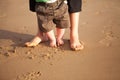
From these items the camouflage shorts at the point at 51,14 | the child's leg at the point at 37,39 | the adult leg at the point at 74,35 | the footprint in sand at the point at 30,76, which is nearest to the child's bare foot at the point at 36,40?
the child's leg at the point at 37,39

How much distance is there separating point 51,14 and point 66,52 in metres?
0.30

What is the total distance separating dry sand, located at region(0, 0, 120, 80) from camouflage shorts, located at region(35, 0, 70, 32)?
17cm

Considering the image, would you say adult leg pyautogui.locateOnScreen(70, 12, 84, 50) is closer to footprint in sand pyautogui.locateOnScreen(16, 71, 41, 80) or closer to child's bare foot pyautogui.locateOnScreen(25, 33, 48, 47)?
child's bare foot pyautogui.locateOnScreen(25, 33, 48, 47)

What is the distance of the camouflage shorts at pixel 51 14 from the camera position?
A: 6.01ft

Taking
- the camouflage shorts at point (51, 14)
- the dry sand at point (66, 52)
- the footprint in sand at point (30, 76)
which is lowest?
the footprint in sand at point (30, 76)

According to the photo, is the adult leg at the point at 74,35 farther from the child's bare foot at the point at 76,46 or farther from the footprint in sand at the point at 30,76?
the footprint in sand at the point at 30,76

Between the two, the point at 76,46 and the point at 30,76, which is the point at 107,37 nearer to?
the point at 76,46

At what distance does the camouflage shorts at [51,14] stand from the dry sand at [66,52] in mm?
173

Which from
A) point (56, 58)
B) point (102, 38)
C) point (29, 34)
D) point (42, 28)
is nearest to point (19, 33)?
point (29, 34)

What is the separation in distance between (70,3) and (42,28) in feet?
0.91

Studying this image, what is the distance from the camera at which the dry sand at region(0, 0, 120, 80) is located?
1.64 m

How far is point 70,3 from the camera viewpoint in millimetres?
1867

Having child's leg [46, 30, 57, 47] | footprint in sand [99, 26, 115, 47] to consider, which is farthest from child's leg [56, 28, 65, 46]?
footprint in sand [99, 26, 115, 47]

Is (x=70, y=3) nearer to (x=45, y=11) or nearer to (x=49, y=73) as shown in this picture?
(x=45, y=11)
